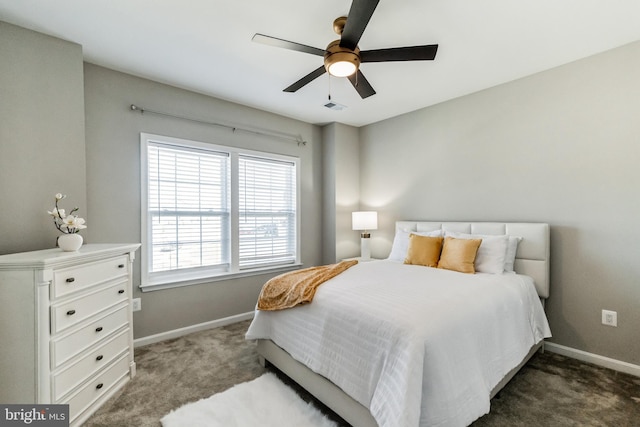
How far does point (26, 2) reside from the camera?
1.91 m

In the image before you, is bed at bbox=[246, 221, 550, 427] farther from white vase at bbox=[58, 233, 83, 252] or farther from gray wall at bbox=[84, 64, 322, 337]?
white vase at bbox=[58, 233, 83, 252]

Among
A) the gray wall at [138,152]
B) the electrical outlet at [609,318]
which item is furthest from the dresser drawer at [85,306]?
the electrical outlet at [609,318]

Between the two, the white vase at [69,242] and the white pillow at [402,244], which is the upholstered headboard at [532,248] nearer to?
the white pillow at [402,244]

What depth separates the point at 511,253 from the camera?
8.93 ft

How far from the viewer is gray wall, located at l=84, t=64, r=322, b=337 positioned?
2.69m

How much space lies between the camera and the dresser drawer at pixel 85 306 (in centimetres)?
169

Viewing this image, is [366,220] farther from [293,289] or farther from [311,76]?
[311,76]

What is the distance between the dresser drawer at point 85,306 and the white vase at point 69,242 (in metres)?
0.34

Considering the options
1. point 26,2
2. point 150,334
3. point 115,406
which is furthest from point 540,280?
point 26,2

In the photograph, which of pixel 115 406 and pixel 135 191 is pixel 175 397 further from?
pixel 135 191

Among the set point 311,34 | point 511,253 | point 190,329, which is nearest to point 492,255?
point 511,253

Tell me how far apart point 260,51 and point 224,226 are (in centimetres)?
199

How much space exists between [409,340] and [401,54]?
173cm

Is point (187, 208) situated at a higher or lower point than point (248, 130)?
lower
